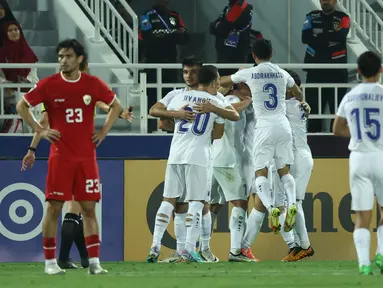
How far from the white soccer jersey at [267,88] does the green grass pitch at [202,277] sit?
1.84 metres

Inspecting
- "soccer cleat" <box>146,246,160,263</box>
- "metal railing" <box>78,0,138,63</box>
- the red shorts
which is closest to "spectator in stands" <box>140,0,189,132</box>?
"metal railing" <box>78,0,138,63</box>

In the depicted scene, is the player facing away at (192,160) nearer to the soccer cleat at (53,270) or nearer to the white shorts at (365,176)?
the soccer cleat at (53,270)

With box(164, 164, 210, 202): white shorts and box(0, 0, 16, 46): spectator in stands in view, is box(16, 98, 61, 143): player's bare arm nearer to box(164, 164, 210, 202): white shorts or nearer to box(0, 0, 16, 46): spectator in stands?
box(164, 164, 210, 202): white shorts

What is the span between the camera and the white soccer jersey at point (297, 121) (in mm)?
17766

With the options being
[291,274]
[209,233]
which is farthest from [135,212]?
[291,274]

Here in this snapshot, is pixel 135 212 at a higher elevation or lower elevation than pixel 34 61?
lower

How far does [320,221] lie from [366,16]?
5607mm

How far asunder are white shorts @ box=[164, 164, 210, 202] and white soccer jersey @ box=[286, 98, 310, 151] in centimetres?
188

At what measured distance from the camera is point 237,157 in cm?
1762

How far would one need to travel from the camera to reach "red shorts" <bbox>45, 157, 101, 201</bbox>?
44.0 ft

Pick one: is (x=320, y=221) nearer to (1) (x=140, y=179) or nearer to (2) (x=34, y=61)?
(1) (x=140, y=179)

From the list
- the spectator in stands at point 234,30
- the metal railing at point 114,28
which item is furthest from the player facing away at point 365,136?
the spectator in stands at point 234,30

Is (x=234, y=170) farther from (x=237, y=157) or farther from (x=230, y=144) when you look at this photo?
(x=230, y=144)

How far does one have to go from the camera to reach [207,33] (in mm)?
23406
